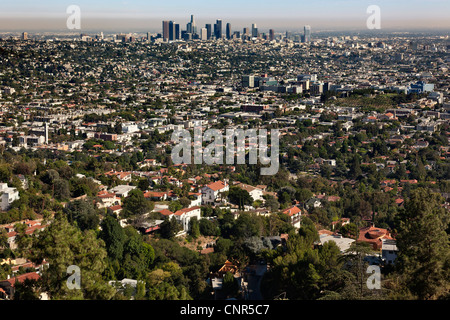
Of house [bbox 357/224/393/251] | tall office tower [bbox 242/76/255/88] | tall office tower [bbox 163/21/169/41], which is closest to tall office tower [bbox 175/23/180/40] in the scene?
tall office tower [bbox 163/21/169/41]

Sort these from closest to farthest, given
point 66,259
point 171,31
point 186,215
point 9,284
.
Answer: point 66,259 < point 9,284 < point 186,215 < point 171,31

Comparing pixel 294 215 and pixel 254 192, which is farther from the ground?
pixel 254 192

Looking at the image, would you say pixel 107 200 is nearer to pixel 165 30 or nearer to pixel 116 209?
pixel 116 209

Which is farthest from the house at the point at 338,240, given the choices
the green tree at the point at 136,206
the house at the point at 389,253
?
the green tree at the point at 136,206

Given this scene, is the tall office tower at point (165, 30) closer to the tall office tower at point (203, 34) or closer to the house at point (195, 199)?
the tall office tower at point (203, 34)

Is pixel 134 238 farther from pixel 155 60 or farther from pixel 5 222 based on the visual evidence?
pixel 155 60

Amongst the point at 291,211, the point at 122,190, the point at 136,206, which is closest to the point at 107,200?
the point at 136,206

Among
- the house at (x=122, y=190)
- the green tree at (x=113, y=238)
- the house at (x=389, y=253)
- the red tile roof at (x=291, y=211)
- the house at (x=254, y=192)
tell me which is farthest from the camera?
the house at (x=254, y=192)

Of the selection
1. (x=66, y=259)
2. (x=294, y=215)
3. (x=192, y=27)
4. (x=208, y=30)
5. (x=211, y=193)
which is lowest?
(x=294, y=215)

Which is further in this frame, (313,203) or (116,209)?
(313,203)

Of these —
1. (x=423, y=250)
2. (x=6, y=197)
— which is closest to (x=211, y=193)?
(x=6, y=197)

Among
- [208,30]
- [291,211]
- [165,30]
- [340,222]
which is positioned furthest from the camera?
[208,30]

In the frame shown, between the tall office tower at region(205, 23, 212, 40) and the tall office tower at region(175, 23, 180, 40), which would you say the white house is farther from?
the tall office tower at region(205, 23, 212, 40)
